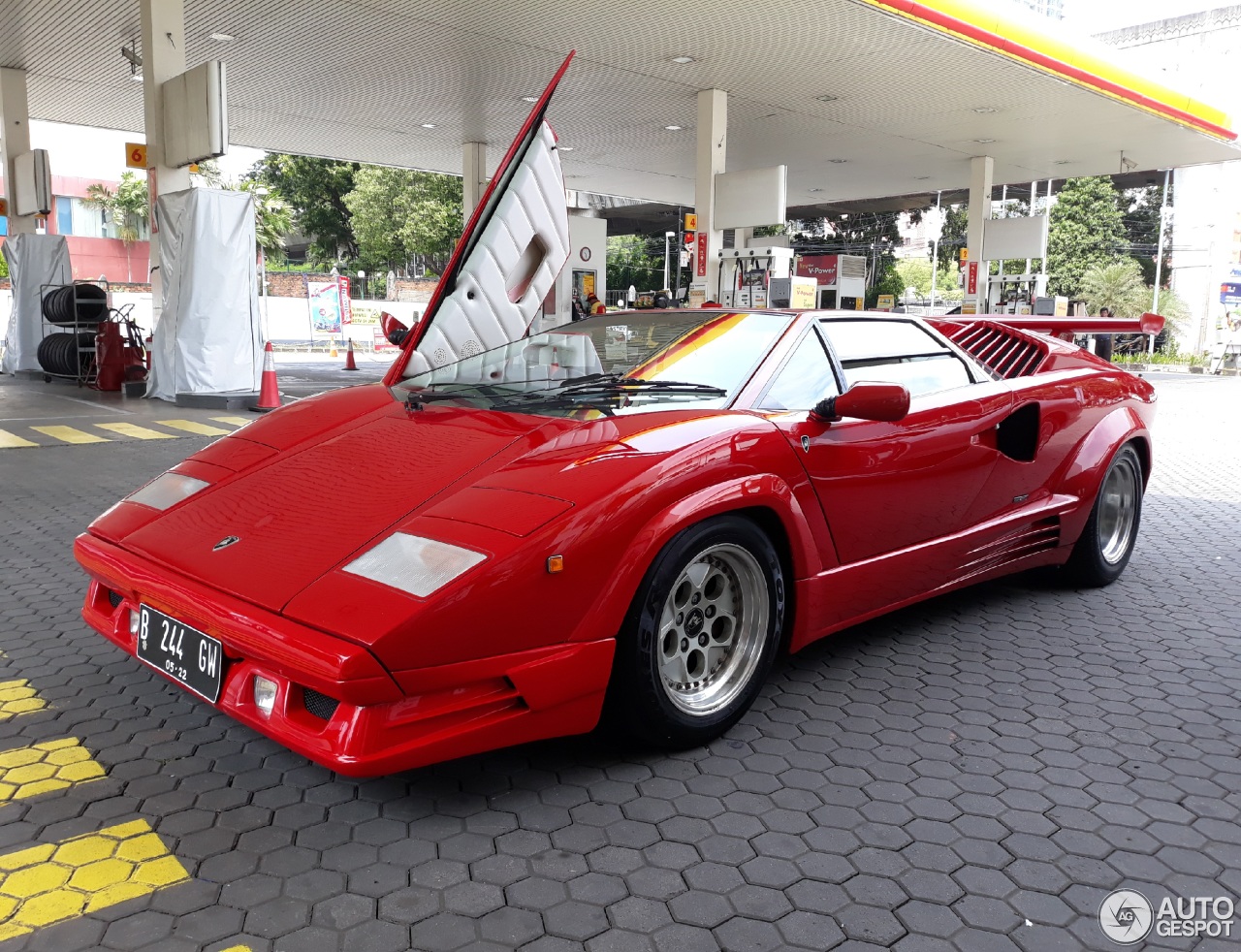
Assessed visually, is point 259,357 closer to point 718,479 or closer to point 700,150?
point 700,150

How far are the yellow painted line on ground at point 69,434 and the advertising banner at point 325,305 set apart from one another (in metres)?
23.9

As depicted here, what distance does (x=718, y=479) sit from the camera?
2.52 m

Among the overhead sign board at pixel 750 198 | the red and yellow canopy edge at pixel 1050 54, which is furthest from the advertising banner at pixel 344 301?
the red and yellow canopy edge at pixel 1050 54

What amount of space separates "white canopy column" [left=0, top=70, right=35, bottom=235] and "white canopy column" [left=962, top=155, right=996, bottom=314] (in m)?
18.7

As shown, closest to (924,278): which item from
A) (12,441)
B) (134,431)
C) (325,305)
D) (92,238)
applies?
(325,305)

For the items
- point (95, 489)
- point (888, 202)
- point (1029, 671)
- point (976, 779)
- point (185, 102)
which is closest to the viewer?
point (976, 779)

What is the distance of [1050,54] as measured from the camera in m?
13.6

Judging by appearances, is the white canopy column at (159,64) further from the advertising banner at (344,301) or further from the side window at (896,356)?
the advertising banner at (344,301)

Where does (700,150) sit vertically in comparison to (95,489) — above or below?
above

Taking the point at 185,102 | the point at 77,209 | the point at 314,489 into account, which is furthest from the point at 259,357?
the point at 77,209

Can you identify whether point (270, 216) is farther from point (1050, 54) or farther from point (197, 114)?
point (1050, 54)

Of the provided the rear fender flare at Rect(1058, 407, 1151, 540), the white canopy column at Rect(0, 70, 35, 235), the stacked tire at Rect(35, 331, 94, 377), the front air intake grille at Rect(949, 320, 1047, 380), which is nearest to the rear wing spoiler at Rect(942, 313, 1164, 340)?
the front air intake grille at Rect(949, 320, 1047, 380)

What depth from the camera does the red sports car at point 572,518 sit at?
2068 millimetres

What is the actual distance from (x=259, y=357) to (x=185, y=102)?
10.3 feet
